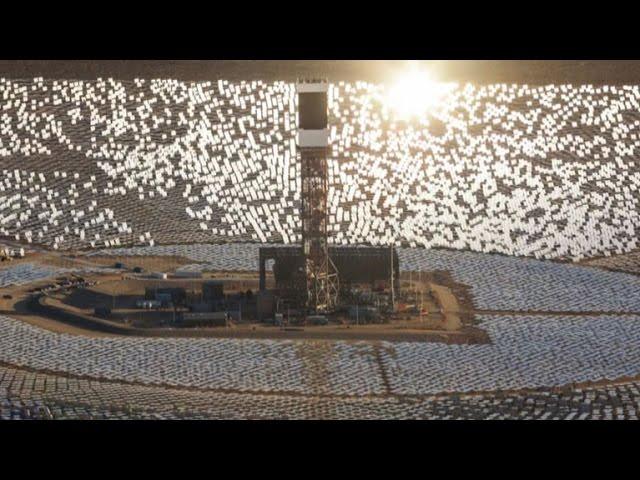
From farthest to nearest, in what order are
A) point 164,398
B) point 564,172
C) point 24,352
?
1. point 564,172
2. point 24,352
3. point 164,398

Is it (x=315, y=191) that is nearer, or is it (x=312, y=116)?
(x=312, y=116)

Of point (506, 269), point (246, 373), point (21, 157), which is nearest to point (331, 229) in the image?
A: point (506, 269)

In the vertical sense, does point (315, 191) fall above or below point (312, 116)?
below

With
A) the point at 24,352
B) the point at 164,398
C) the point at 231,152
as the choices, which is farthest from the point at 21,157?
the point at 164,398

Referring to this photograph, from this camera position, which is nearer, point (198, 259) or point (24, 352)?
point (24, 352)

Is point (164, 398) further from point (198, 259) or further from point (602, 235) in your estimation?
point (602, 235)

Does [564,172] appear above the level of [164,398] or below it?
above

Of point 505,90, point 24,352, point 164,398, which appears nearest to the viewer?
point 164,398
